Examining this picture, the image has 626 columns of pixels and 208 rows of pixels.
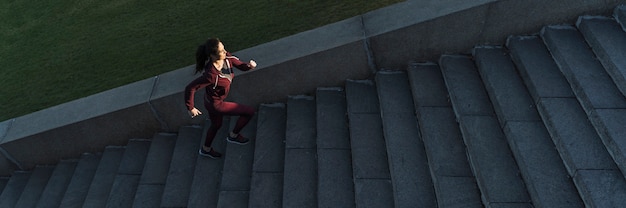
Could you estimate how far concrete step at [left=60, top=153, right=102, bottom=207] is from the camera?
6.20m

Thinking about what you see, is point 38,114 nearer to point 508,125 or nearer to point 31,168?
point 31,168

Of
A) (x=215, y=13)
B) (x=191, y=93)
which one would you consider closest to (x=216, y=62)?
(x=191, y=93)

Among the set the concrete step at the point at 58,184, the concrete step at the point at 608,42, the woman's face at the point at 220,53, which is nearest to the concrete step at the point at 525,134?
the concrete step at the point at 608,42

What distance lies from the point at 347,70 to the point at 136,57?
412cm

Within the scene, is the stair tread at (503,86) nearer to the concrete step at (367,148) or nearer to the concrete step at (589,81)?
the concrete step at (589,81)

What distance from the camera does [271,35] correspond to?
7348 millimetres

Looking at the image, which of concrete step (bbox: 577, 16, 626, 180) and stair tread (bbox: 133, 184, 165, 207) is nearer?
concrete step (bbox: 577, 16, 626, 180)

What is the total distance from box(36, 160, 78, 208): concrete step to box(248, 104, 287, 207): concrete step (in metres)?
3.20

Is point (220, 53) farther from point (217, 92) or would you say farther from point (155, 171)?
point (155, 171)

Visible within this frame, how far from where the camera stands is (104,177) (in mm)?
6324

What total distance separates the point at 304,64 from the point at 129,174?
300cm

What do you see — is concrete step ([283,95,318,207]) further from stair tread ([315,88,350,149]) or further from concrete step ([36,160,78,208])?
concrete step ([36,160,78,208])

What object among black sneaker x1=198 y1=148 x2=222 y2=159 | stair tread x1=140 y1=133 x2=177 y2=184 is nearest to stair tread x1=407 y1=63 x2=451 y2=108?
black sneaker x1=198 y1=148 x2=222 y2=159

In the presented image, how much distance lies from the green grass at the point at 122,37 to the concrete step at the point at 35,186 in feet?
3.72
